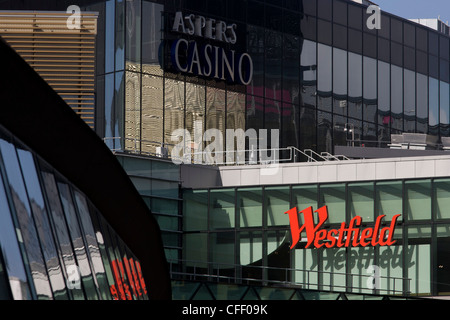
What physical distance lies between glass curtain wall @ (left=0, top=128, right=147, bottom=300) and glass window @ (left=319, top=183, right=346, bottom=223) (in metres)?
23.5

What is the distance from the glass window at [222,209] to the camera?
41.1m

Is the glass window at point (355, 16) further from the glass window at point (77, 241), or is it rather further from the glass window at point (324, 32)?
A: the glass window at point (77, 241)

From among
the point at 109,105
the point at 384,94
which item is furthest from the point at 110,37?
the point at 384,94

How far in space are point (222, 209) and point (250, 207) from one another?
1252 mm

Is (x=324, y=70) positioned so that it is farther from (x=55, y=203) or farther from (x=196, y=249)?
(x=55, y=203)

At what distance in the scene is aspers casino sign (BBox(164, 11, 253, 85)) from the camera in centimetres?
4744

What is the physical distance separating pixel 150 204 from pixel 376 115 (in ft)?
70.6

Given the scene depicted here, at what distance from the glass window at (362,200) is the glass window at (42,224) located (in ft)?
89.3

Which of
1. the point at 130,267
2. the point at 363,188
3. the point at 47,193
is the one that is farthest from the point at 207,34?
the point at 47,193

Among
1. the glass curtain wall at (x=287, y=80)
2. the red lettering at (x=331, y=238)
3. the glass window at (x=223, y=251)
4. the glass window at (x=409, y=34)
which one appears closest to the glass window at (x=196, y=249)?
the glass window at (x=223, y=251)

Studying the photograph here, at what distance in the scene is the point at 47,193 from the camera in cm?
1271

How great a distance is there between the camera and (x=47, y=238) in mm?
12258

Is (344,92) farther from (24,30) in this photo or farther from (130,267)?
(130,267)

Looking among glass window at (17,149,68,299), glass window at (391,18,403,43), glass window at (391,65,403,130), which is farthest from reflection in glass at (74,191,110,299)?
glass window at (391,18,403,43)
